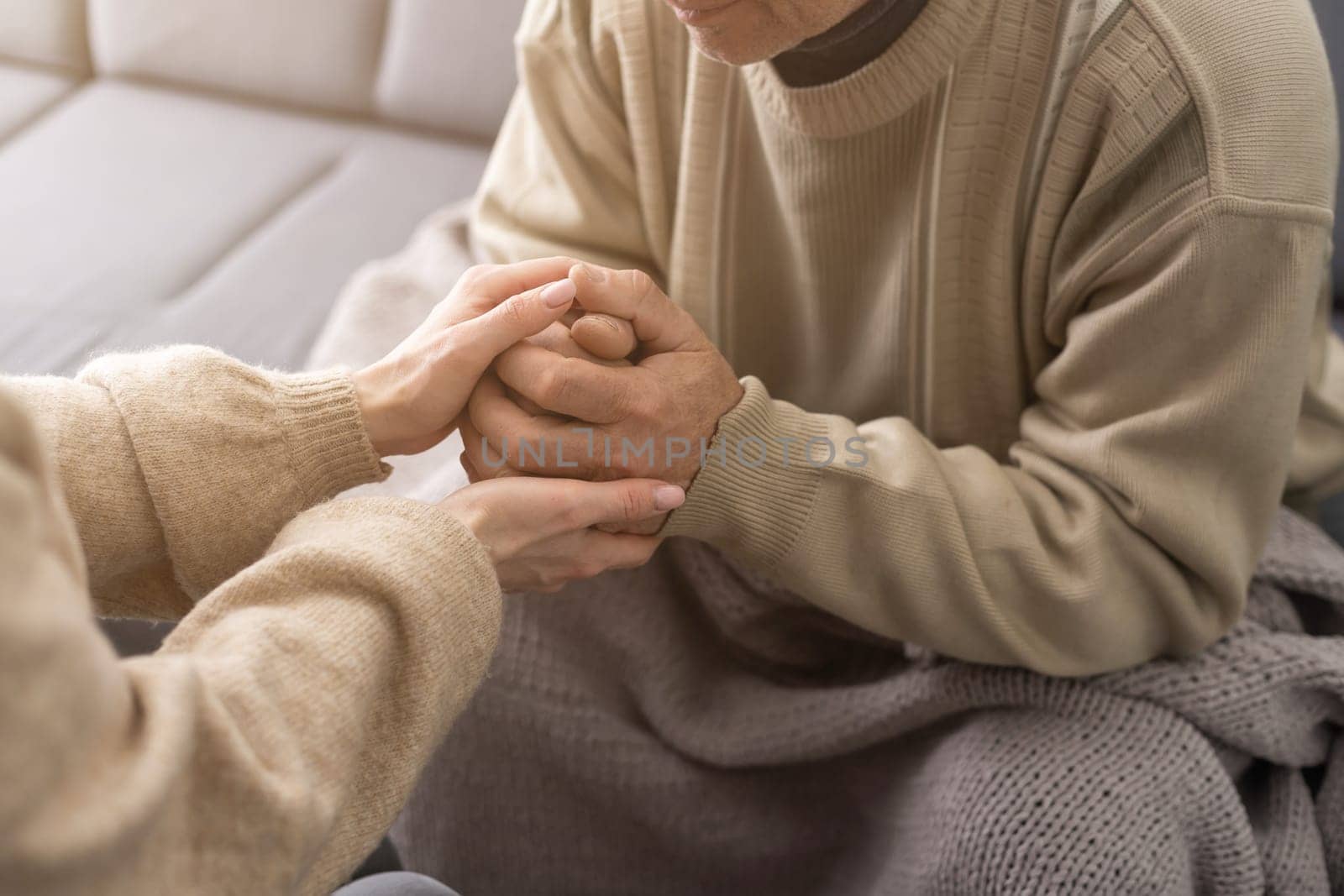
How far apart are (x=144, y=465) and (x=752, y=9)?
55 cm

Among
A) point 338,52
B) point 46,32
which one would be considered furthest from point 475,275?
point 46,32

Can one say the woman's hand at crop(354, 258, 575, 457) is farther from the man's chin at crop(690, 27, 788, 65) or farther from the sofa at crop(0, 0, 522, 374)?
the sofa at crop(0, 0, 522, 374)

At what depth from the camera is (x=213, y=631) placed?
0.62 meters

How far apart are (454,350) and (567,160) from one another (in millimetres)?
343

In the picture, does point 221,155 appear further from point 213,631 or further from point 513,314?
point 213,631

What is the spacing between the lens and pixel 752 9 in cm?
79

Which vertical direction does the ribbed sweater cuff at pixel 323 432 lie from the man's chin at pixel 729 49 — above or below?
below

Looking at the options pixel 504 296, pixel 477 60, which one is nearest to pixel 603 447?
pixel 504 296

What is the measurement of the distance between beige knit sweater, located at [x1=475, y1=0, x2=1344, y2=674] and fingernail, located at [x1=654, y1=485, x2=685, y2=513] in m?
0.03

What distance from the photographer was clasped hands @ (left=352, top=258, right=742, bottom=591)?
83cm

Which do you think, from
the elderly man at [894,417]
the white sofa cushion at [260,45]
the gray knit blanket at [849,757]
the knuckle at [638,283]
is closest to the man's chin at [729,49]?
the elderly man at [894,417]

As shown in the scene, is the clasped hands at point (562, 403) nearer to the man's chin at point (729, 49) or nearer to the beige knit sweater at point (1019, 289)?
Result: the beige knit sweater at point (1019, 289)

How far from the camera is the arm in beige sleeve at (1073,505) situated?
0.81 meters

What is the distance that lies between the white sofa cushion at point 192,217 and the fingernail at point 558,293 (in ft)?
2.23
